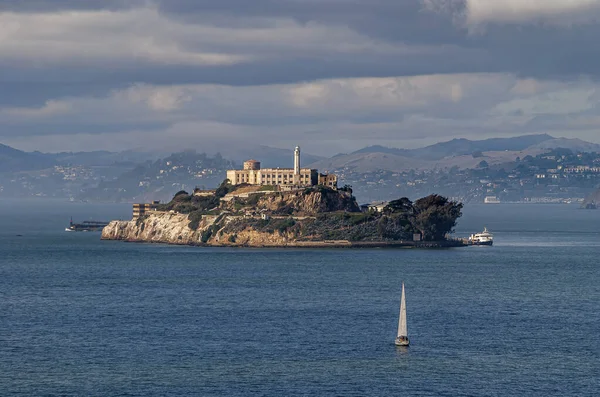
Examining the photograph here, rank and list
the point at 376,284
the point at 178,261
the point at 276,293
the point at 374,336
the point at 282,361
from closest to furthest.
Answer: the point at 282,361
the point at 374,336
the point at 276,293
the point at 376,284
the point at 178,261

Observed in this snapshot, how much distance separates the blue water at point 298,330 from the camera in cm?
7331

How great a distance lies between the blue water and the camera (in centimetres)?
7331

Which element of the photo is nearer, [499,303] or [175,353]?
[175,353]

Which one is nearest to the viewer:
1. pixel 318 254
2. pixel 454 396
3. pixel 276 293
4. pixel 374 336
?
pixel 454 396

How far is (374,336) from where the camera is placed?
8938 centimetres

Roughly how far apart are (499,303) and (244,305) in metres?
23.1

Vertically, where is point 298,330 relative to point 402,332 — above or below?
below

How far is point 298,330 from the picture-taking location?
92.8m

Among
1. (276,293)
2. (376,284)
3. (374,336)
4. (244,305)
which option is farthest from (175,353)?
(376,284)

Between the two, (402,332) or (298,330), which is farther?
(298,330)

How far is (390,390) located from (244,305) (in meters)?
40.2

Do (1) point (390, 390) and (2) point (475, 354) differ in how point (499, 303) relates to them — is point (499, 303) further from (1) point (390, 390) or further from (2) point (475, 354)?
(1) point (390, 390)

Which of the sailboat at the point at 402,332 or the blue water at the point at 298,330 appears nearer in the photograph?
the blue water at the point at 298,330

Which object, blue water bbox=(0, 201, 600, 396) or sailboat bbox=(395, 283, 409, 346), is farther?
sailboat bbox=(395, 283, 409, 346)
